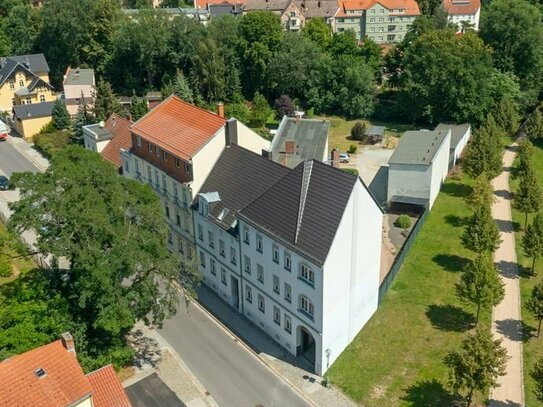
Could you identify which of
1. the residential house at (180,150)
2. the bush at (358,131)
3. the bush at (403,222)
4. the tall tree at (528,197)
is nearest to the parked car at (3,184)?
the residential house at (180,150)

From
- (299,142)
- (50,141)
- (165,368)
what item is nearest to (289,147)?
(299,142)

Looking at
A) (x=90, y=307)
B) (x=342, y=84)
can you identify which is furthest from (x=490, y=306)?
(x=342, y=84)

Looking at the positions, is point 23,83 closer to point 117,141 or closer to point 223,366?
point 117,141

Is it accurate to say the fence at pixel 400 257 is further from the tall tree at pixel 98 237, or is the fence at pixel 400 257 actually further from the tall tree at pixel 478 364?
the tall tree at pixel 98 237

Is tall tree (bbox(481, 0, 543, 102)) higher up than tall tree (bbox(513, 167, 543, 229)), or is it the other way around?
tall tree (bbox(481, 0, 543, 102))

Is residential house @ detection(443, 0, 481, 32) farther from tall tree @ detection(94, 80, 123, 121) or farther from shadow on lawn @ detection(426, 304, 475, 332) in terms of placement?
shadow on lawn @ detection(426, 304, 475, 332)

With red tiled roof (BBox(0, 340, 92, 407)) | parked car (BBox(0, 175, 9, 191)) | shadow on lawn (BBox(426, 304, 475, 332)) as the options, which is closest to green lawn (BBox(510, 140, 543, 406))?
shadow on lawn (BBox(426, 304, 475, 332))

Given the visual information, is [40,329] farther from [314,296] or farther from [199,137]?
[199,137]
